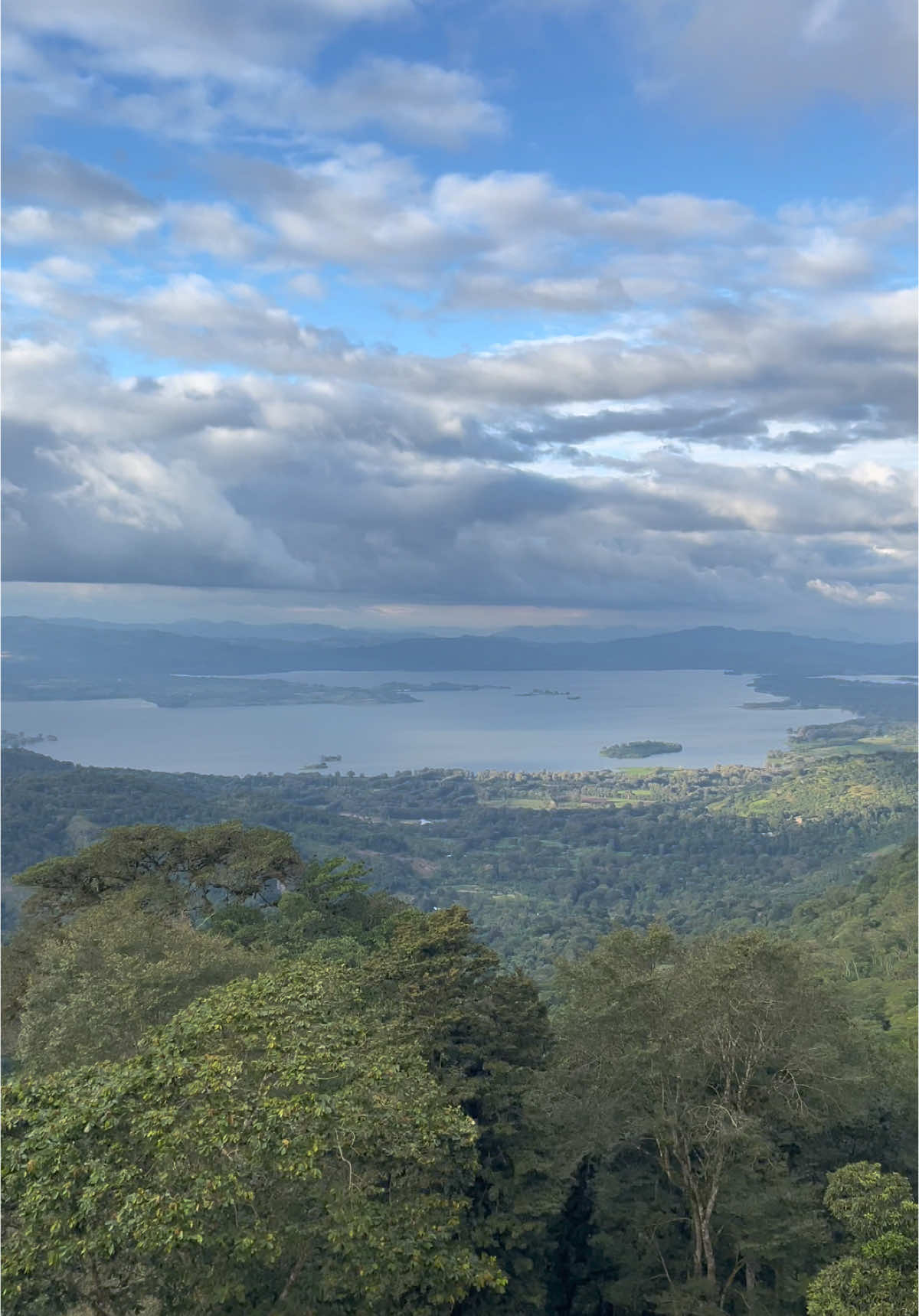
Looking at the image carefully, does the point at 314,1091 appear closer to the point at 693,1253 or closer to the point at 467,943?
the point at 467,943

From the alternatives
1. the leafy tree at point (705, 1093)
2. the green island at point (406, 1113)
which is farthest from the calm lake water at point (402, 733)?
the leafy tree at point (705, 1093)

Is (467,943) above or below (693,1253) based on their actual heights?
above

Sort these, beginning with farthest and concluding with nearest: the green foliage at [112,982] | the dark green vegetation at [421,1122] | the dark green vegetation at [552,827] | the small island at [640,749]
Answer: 1. the small island at [640,749]
2. the dark green vegetation at [552,827]
3. the green foliage at [112,982]
4. the dark green vegetation at [421,1122]

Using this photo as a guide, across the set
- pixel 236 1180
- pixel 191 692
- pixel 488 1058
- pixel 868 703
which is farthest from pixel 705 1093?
pixel 868 703

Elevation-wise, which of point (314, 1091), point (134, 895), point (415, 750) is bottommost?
point (415, 750)

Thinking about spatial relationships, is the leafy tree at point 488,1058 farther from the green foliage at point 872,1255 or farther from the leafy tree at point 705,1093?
the green foliage at point 872,1255

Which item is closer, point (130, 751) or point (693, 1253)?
point (693, 1253)

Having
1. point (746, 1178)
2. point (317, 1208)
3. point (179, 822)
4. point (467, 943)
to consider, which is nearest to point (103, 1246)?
point (317, 1208)
